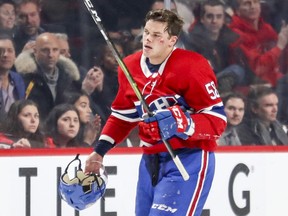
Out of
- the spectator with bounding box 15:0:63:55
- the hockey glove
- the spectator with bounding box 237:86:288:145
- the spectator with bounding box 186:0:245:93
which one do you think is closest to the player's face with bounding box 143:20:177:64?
the hockey glove

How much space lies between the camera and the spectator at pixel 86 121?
532 centimetres

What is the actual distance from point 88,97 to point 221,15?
37.9 inches

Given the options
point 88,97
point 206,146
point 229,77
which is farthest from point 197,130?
point 229,77

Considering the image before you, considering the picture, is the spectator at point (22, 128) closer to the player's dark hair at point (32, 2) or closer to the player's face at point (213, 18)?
the player's dark hair at point (32, 2)

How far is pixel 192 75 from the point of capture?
4227 mm

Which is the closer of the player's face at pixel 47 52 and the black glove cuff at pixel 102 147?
the black glove cuff at pixel 102 147

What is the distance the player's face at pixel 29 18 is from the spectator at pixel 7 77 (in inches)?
4.1

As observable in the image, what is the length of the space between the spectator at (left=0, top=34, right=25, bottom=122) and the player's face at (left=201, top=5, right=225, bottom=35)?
1169mm

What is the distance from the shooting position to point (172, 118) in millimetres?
4094

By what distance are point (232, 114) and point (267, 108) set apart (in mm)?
234

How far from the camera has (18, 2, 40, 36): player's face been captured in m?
5.11

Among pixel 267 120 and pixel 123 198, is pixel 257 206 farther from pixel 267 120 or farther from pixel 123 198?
pixel 123 198

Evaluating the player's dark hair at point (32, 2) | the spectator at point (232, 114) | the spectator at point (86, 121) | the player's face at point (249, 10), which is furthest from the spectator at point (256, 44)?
the player's dark hair at point (32, 2)

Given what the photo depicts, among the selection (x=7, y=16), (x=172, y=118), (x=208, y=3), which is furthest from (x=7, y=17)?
(x=172, y=118)
